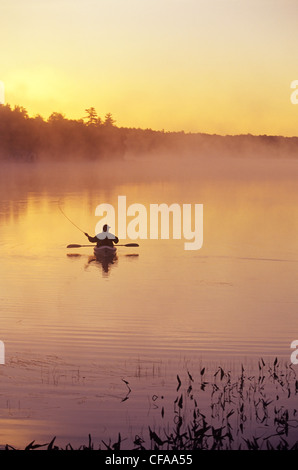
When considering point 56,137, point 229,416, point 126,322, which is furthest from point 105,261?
point 56,137

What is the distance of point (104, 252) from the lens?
26.0m

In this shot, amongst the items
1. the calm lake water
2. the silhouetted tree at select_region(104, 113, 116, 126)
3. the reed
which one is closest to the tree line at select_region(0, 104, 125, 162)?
the silhouetted tree at select_region(104, 113, 116, 126)

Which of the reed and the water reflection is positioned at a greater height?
the water reflection

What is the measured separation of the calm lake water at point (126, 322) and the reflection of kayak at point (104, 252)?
1.26 ft

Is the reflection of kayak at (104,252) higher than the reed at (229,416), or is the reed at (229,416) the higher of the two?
the reflection of kayak at (104,252)

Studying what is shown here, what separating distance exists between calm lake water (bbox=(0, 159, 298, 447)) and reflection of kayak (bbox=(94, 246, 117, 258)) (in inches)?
15.1

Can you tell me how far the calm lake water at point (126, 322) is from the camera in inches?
404

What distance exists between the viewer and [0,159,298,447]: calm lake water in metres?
10.2

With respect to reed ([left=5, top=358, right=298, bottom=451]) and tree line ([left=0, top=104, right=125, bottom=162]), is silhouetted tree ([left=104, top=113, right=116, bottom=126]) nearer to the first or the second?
tree line ([left=0, top=104, right=125, bottom=162])

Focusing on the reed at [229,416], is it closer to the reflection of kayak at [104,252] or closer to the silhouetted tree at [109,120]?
the reflection of kayak at [104,252]

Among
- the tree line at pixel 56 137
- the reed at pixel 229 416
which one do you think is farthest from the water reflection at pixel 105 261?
the tree line at pixel 56 137

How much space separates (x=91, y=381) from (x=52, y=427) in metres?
1.95

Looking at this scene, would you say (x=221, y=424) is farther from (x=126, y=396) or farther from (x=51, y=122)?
(x=51, y=122)

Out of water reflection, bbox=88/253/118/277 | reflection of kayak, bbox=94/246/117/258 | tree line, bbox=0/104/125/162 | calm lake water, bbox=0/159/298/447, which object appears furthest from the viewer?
tree line, bbox=0/104/125/162
